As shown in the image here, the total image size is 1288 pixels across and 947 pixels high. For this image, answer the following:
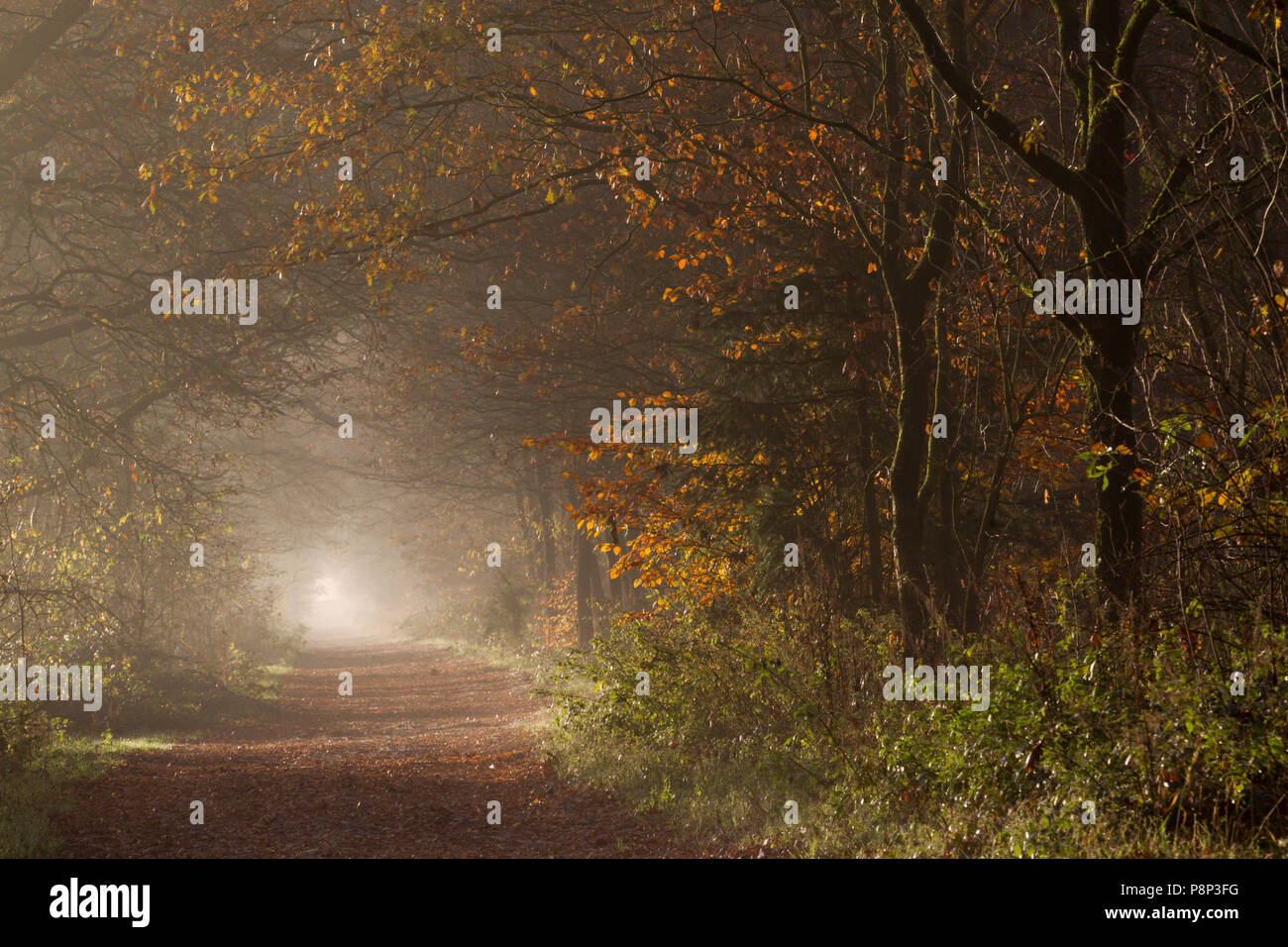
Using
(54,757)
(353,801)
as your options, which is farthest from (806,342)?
(54,757)

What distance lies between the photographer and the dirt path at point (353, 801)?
754 centimetres

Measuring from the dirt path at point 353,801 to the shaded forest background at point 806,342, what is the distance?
81cm

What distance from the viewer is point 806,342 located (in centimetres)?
1148

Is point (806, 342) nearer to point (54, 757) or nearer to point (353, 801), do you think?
point (353, 801)

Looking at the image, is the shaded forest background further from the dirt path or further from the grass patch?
the dirt path

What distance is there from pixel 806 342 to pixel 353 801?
692 cm

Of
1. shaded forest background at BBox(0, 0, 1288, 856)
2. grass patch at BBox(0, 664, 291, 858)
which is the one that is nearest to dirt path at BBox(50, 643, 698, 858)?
grass patch at BBox(0, 664, 291, 858)

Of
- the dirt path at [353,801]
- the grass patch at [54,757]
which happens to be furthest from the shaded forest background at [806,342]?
the dirt path at [353,801]

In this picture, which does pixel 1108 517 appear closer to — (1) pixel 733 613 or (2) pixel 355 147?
(1) pixel 733 613

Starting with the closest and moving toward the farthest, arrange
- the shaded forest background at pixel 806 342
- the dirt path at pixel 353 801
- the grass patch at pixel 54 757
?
the shaded forest background at pixel 806 342 < the grass patch at pixel 54 757 < the dirt path at pixel 353 801

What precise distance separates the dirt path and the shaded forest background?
0.81 metres

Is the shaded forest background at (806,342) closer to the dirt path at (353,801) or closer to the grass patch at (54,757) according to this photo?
the grass patch at (54,757)

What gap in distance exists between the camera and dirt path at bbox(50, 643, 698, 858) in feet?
24.7

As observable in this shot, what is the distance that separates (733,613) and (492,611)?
19863 mm
